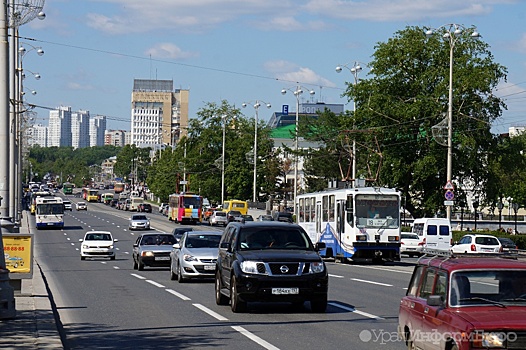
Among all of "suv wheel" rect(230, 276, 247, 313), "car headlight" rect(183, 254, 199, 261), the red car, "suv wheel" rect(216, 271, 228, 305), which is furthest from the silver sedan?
the red car

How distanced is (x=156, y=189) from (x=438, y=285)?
160431 millimetres

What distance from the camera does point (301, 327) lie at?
15.9m

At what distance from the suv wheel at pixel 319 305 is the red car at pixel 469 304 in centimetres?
697

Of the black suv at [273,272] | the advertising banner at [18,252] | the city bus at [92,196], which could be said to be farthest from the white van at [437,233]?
the city bus at [92,196]

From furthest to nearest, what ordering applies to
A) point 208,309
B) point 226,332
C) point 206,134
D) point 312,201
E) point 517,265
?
point 206,134, point 312,201, point 208,309, point 226,332, point 517,265

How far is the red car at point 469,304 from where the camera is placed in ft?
30.0

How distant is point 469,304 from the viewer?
9914 millimetres

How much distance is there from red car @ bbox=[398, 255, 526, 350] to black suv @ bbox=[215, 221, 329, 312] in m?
6.74

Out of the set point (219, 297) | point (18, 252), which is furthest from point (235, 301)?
point (18, 252)

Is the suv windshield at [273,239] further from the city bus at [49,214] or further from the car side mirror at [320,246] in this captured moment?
the city bus at [49,214]

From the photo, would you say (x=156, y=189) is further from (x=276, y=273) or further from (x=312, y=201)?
(x=276, y=273)

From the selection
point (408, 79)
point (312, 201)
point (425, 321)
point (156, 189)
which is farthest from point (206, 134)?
point (425, 321)

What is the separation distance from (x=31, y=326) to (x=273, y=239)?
593cm

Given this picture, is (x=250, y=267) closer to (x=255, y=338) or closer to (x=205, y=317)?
(x=205, y=317)
